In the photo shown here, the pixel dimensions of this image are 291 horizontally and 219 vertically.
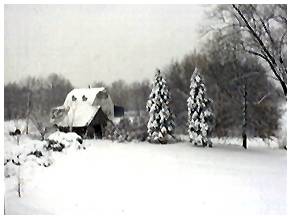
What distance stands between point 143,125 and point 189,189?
2.04ft

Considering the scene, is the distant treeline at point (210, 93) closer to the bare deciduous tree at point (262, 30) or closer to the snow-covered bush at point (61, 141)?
the bare deciduous tree at point (262, 30)

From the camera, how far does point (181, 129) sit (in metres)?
3.67

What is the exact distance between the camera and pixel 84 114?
12.1 ft

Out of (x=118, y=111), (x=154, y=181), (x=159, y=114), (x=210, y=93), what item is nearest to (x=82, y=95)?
(x=118, y=111)

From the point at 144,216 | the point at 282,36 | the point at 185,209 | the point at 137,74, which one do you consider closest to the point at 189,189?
the point at 185,209

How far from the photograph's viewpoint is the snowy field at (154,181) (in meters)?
3.55

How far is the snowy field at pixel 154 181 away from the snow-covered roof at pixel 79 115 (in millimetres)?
174

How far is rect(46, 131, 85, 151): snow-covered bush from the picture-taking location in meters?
3.66

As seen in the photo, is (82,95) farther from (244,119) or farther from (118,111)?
(244,119)

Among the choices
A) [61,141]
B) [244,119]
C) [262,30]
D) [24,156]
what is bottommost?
[24,156]

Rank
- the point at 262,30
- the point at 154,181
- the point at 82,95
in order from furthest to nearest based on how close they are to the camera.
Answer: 1. the point at 262,30
2. the point at 82,95
3. the point at 154,181

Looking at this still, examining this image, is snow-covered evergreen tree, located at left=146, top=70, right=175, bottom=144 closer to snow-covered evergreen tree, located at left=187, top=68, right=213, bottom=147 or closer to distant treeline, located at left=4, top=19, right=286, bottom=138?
distant treeline, located at left=4, top=19, right=286, bottom=138

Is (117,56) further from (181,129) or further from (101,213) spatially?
(101,213)

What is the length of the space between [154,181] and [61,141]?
0.81 metres
